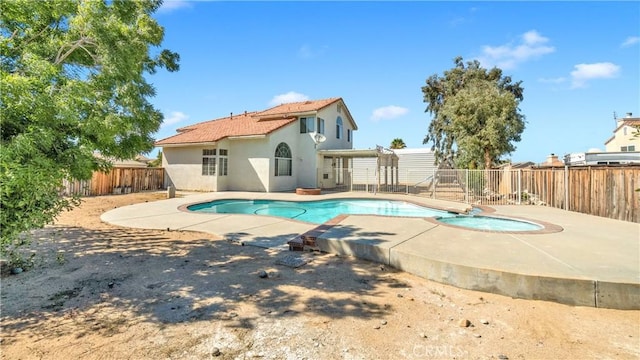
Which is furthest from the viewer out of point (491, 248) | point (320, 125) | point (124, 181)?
point (320, 125)

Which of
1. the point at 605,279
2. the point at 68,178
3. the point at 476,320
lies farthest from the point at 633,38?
the point at 68,178

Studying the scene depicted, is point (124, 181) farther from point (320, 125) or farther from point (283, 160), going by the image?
point (320, 125)

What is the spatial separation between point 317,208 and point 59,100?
11.4m

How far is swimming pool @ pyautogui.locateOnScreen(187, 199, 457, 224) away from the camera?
12.6 meters

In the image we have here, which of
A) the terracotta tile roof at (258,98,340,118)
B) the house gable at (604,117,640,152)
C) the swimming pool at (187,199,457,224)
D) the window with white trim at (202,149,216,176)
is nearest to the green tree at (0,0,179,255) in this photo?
the swimming pool at (187,199,457,224)

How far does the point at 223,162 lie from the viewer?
1966 cm

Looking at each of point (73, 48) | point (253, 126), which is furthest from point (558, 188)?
point (253, 126)

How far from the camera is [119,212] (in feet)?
34.7

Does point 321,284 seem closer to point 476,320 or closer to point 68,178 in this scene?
point 476,320

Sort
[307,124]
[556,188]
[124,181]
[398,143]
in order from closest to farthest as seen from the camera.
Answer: [556,188]
[124,181]
[307,124]
[398,143]

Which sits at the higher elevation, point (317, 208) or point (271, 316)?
point (317, 208)

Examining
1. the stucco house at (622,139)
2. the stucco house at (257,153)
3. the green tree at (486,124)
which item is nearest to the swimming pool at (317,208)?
the stucco house at (257,153)

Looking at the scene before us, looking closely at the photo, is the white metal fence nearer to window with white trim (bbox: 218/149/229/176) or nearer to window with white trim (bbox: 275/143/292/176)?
window with white trim (bbox: 275/143/292/176)

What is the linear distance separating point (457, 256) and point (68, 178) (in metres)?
6.07
